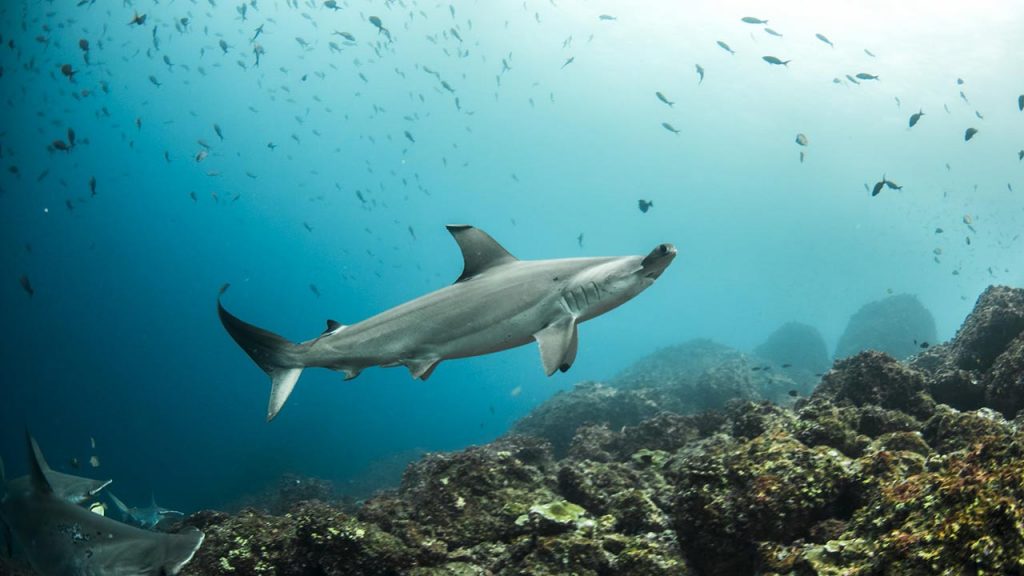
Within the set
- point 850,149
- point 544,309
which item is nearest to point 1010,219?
point 850,149

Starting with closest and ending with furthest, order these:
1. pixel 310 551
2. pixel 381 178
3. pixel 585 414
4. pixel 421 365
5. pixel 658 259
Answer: pixel 658 259 → pixel 421 365 → pixel 310 551 → pixel 585 414 → pixel 381 178

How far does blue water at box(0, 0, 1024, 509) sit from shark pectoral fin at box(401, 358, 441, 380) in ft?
108

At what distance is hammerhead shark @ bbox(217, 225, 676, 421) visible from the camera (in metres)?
4.59

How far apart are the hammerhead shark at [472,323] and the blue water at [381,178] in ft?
105

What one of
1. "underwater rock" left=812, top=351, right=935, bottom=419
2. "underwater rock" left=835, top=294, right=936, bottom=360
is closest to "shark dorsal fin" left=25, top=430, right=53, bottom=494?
"underwater rock" left=812, top=351, right=935, bottom=419

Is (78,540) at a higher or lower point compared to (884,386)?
higher

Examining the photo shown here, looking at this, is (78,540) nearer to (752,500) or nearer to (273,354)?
(273,354)

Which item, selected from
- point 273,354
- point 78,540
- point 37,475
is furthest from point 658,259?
point 37,475

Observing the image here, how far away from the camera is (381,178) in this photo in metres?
162

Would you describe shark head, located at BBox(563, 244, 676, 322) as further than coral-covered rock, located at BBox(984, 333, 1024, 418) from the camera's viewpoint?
No

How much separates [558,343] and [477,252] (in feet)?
4.72

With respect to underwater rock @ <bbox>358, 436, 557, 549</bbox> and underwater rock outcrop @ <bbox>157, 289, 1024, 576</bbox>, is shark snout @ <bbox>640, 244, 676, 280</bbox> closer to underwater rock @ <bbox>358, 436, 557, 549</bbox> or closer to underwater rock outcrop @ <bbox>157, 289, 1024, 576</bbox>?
underwater rock outcrop @ <bbox>157, 289, 1024, 576</bbox>

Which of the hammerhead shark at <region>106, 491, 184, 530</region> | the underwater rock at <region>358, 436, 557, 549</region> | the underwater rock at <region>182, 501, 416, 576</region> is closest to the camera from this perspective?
the underwater rock at <region>182, 501, 416, 576</region>

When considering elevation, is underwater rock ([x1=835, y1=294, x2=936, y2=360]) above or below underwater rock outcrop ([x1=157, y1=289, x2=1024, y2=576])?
below
